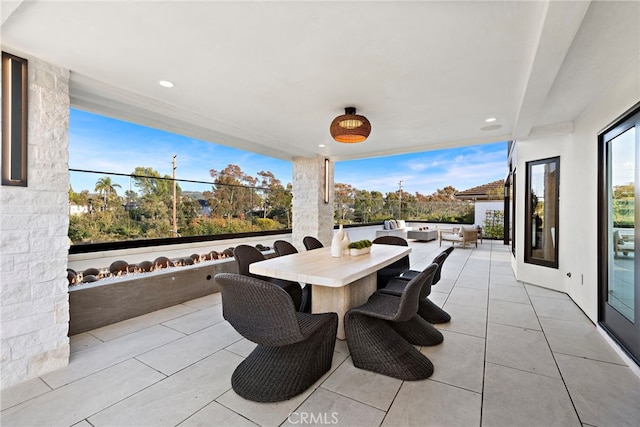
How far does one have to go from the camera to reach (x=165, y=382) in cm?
202

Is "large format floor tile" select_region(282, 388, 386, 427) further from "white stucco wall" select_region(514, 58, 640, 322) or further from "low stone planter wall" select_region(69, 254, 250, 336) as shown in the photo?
"white stucco wall" select_region(514, 58, 640, 322)

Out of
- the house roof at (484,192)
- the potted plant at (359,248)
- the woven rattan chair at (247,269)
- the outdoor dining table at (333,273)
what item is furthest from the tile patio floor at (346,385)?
the house roof at (484,192)

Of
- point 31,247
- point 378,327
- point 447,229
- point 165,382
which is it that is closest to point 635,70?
point 378,327

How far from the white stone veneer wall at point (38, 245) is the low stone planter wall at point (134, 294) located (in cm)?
56

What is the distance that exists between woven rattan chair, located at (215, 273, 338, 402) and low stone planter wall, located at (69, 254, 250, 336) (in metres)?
1.87

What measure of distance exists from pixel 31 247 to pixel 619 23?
14.6 feet

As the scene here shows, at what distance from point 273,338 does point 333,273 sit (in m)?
0.67

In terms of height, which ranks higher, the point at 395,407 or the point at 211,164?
the point at 211,164

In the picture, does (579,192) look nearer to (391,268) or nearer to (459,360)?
(391,268)

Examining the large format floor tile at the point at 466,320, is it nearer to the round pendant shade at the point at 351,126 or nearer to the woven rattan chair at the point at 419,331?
the woven rattan chair at the point at 419,331

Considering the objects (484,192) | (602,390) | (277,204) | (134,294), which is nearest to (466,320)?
(602,390)

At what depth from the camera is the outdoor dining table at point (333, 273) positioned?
2.12 meters

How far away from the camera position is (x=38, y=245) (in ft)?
7.12

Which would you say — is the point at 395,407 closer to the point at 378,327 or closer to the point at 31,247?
the point at 378,327
